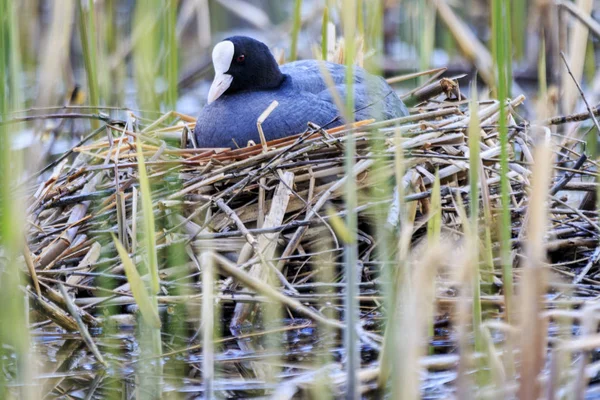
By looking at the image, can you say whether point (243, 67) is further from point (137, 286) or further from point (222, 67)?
point (137, 286)

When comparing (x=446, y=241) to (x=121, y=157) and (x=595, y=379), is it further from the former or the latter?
(x=121, y=157)

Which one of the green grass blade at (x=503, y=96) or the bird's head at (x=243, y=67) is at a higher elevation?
the bird's head at (x=243, y=67)

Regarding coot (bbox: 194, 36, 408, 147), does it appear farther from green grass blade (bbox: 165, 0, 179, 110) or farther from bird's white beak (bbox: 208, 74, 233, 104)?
green grass blade (bbox: 165, 0, 179, 110)

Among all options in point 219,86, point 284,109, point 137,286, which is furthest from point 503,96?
point 219,86

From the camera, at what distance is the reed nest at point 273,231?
2.03 meters

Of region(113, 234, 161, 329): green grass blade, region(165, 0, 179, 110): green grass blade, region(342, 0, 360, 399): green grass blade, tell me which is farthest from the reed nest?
region(342, 0, 360, 399): green grass blade

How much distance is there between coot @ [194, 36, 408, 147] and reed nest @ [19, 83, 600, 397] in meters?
0.18

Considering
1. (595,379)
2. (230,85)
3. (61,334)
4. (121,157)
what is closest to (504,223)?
(595,379)

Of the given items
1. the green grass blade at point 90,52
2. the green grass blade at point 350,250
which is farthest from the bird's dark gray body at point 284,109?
the green grass blade at point 350,250

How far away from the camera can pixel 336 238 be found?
2.27 meters

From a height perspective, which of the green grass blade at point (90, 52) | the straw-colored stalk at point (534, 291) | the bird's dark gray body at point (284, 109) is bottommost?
the straw-colored stalk at point (534, 291)

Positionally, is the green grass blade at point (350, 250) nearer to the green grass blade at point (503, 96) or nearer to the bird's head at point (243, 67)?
the green grass blade at point (503, 96)

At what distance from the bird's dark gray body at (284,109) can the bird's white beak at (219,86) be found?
28 millimetres

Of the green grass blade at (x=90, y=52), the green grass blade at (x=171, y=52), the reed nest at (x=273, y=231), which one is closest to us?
the reed nest at (x=273, y=231)
